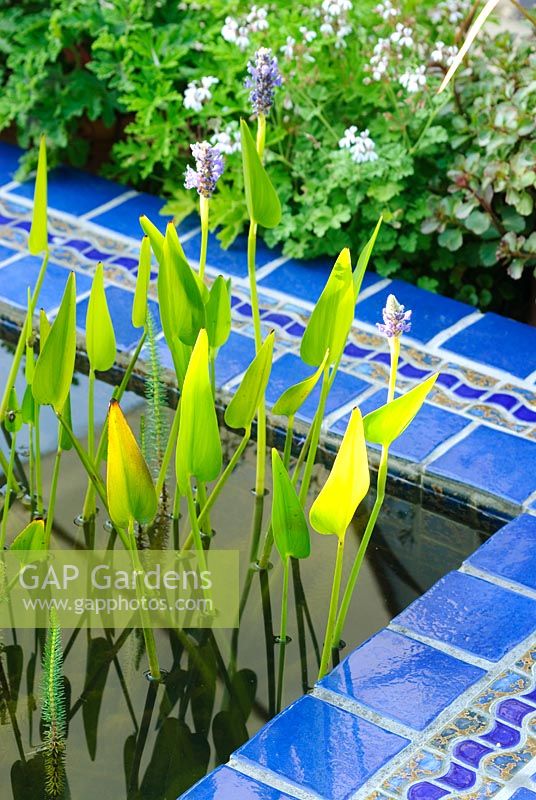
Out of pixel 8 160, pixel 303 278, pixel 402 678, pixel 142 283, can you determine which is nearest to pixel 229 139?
pixel 303 278

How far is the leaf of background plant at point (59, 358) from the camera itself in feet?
5.75

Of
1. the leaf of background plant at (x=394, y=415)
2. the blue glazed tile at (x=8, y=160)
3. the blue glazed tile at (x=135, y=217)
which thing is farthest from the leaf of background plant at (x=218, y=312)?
the blue glazed tile at (x=8, y=160)

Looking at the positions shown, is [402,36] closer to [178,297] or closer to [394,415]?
[178,297]

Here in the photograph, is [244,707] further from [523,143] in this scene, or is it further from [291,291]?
[523,143]

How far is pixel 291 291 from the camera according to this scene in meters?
3.10

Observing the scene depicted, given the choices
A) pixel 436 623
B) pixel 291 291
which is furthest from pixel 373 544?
pixel 291 291

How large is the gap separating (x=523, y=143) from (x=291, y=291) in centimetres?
64

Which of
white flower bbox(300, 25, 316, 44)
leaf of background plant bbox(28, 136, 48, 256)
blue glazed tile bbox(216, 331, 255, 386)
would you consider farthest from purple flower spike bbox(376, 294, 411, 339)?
white flower bbox(300, 25, 316, 44)

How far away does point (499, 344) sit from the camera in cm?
287

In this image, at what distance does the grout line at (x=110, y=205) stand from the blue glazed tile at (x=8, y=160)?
29 cm

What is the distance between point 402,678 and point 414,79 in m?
1.57

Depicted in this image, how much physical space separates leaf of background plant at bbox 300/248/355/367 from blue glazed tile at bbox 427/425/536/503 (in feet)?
1.71

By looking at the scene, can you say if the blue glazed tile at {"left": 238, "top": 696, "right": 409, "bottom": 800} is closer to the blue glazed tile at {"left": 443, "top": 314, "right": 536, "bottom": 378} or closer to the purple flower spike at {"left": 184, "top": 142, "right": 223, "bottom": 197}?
the purple flower spike at {"left": 184, "top": 142, "right": 223, "bottom": 197}

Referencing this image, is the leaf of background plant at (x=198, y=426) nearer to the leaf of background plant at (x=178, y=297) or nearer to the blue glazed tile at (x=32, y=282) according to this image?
the leaf of background plant at (x=178, y=297)
